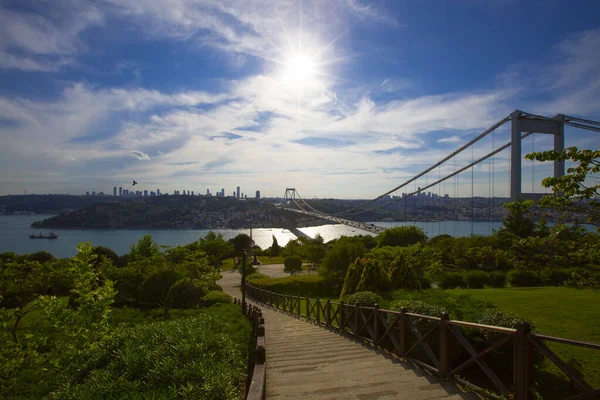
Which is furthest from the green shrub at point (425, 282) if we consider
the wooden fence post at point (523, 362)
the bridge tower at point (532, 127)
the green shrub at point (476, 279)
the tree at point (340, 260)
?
the wooden fence post at point (523, 362)

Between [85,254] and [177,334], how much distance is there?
2.85 meters

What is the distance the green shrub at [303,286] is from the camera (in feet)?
A: 72.9

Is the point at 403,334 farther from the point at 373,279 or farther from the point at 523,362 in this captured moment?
the point at 373,279

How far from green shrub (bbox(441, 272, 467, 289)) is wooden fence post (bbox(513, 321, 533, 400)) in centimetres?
1848

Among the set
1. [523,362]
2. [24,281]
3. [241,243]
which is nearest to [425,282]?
[523,362]

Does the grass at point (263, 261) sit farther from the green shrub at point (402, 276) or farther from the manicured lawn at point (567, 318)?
the manicured lawn at point (567, 318)

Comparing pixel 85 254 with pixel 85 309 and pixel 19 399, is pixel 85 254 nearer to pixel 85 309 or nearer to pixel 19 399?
pixel 85 309

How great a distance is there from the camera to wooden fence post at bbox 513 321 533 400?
3.05 metres

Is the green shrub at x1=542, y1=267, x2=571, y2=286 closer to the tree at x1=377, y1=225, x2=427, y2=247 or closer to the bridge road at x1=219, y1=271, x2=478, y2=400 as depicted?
the tree at x1=377, y1=225, x2=427, y2=247

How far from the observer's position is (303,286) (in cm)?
2267

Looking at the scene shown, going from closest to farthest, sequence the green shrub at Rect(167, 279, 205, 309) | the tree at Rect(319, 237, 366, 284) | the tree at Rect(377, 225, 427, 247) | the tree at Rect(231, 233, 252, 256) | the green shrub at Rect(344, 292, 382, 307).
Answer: the green shrub at Rect(344, 292, 382, 307) < the green shrub at Rect(167, 279, 205, 309) < the tree at Rect(319, 237, 366, 284) < the tree at Rect(377, 225, 427, 247) < the tree at Rect(231, 233, 252, 256)

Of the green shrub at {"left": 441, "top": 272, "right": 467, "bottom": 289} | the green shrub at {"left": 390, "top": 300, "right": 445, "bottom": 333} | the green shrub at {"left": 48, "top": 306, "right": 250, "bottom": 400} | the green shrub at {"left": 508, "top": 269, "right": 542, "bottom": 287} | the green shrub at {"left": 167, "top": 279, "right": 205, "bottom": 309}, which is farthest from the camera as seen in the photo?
the green shrub at {"left": 441, "top": 272, "right": 467, "bottom": 289}

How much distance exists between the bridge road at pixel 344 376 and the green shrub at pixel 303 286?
1560 centimetres

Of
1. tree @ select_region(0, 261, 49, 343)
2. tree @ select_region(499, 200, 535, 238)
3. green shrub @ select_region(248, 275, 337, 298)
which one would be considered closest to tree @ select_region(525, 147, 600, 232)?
tree @ select_region(0, 261, 49, 343)
